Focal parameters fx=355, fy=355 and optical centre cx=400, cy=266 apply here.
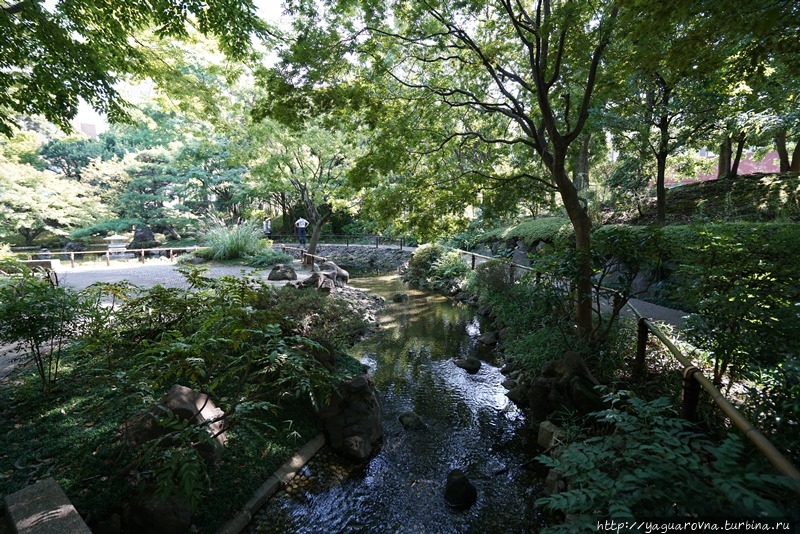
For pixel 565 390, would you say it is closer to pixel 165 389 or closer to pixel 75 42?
pixel 165 389

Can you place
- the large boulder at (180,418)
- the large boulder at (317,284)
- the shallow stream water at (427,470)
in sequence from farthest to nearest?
the large boulder at (317,284), the shallow stream water at (427,470), the large boulder at (180,418)

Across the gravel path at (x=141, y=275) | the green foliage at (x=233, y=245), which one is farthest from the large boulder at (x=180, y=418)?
the green foliage at (x=233, y=245)

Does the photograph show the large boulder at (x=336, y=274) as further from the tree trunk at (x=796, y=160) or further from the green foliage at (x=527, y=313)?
the tree trunk at (x=796, y=160)

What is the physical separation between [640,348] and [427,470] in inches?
117

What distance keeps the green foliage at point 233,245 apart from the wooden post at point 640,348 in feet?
51.6

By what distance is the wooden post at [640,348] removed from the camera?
431cm

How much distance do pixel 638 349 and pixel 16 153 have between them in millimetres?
18647

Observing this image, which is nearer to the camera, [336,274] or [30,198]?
[336,274]

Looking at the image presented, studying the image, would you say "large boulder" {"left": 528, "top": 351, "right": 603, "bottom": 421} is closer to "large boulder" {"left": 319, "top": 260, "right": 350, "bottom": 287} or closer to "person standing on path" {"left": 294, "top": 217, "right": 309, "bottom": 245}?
"large boulder" {"left": 319, "top": 260, "right": 350, "bottom": 287}

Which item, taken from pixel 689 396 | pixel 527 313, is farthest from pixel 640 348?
pixel 527 313

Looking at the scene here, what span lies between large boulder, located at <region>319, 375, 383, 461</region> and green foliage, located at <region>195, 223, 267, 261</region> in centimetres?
1401

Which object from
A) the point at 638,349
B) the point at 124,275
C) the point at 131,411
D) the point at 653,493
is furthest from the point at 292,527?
the point at 124,275

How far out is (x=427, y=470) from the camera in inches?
152

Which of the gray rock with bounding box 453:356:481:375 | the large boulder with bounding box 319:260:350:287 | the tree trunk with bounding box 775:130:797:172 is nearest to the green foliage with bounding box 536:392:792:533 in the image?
the gray rock with bounding box 453:356:481:375
